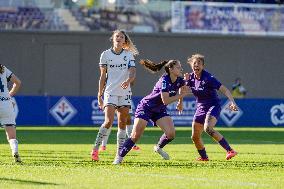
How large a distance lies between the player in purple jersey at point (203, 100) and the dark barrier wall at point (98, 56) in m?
28.5

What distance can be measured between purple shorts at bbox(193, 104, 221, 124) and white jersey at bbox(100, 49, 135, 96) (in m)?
1.38

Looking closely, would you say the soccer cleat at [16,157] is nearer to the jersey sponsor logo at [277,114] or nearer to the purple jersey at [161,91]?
the purple jersey at [161,91]

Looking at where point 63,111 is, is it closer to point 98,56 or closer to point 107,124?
point 98,56

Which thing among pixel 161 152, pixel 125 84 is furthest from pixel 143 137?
pixel 125 84

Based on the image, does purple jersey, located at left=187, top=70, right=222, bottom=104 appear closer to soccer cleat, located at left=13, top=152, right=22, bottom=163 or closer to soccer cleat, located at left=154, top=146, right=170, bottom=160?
soccer cleat, located at left=154, top=146, right=170, bottom=160

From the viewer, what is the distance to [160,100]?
17.6 m

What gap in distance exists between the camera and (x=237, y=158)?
19578 millimetres

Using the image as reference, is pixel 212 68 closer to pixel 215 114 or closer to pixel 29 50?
pixel 29 50

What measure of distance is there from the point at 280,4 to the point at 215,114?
30.9 meters

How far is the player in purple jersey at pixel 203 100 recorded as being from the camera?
717 inches

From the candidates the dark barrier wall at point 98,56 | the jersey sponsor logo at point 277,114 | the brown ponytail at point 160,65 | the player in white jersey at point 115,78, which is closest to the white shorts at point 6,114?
the player in white jersey at point 115,78

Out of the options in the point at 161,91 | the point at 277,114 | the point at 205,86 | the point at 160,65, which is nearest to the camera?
the point at 161,91

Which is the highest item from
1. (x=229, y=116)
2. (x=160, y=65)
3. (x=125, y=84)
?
(x=160, y=65)

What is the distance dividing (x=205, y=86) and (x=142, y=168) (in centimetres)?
270
